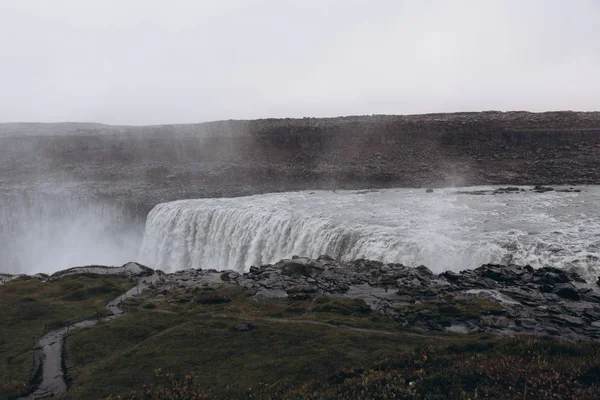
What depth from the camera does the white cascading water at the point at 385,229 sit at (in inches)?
1046

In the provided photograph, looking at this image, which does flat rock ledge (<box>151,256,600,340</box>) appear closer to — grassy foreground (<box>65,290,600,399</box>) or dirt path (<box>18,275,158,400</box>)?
grassy foreground (<box>65,290,600,399</box>)

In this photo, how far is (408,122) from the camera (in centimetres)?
7262

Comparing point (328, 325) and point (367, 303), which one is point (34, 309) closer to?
point (328, 325)

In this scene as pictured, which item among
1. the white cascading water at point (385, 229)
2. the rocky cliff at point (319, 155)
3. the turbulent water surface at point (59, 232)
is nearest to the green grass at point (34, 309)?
the white cascading water at point (385, 229)

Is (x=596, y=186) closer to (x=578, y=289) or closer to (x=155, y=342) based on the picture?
(x=578, y=289)

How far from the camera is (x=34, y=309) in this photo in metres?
23.0

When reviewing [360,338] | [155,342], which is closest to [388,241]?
[360,338]

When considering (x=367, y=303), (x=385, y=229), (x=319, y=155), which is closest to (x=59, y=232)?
(x=319, y=155)

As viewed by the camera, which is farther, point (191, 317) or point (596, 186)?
point (596, 186)

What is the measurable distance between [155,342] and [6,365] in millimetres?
5470

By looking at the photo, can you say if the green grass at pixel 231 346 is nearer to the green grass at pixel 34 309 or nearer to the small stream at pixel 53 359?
the small stream at pixel 53 359

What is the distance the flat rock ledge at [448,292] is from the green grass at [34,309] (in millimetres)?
3855

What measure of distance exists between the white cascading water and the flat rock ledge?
86.0 inches

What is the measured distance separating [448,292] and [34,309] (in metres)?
20.5
